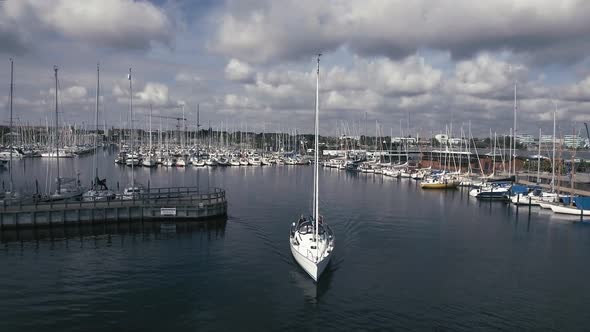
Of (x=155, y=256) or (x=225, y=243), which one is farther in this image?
(x=225, y=243)

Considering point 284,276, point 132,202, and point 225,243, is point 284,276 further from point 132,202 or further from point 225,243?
point 132,202

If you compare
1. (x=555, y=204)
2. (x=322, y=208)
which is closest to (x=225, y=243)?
(x=322, y=208)

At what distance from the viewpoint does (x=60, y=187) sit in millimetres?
59750

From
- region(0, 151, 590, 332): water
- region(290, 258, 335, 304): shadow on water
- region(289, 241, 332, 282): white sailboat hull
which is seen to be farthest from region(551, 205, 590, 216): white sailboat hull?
region(289, 241, 332, 282): white sailboat hull

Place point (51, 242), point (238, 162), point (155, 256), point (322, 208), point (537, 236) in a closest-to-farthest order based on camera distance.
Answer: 1. point (155, 256)
2. point (51, 242)
3. point (537, 236)
4. point (322, 208)
5. point (238, 162)

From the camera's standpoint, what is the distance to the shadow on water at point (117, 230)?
42844mm

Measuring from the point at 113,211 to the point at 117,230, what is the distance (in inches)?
132

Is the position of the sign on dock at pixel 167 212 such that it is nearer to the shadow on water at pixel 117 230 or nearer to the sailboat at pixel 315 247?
the shadow on water at pixel 117 230

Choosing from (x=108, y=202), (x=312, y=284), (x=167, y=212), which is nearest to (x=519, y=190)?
(x=167, y=212)

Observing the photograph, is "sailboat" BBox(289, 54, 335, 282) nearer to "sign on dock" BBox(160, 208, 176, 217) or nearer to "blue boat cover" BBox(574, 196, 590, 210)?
"sign on dock" BBox(160, 208, 176, 217)

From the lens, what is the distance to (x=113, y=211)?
1929 inches

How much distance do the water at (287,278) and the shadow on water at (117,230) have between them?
0.20 meters

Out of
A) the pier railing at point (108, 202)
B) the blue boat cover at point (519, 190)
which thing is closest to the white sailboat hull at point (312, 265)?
the pier railing at point (108, 202)

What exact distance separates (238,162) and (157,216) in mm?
103053
